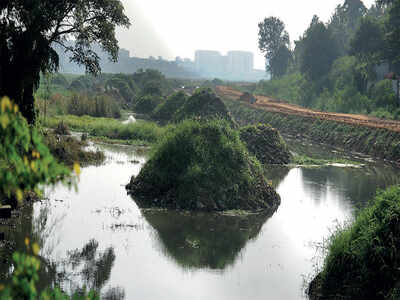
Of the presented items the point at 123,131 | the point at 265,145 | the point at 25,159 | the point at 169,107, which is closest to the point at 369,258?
the point at 25,159

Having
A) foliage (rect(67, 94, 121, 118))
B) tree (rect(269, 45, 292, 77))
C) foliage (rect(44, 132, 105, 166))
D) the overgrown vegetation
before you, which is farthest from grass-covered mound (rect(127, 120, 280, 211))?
tree (rect(269, 45, 292, 77))

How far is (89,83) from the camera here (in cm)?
11906

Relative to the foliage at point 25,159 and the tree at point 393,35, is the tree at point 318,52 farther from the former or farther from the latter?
the foliage at point 25,159

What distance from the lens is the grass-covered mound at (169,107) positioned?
61.1 metres

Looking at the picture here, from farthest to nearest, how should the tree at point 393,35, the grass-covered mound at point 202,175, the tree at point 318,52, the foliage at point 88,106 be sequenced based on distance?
the tree at point 318,52 < the tree at point 393,35 < the foliage at point 88,106 < the grass-covered mound at point 202,175

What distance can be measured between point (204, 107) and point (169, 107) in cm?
1629

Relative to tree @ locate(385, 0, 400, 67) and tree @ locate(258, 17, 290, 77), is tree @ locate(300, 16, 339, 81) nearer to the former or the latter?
tree @ locate(385, 0, 400, 67)

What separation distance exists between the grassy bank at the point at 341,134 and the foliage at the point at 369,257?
93.9 feet

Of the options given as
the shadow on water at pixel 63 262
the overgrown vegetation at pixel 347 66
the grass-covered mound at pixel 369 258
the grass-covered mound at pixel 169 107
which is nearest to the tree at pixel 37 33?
the shadow on water at pixel 63 262

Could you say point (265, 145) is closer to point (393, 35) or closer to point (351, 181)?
point (351, 181)

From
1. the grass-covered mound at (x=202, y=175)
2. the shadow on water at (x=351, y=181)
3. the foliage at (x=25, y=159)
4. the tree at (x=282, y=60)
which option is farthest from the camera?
the tree at (x=282, y=60)

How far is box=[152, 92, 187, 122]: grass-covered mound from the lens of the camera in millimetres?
61053

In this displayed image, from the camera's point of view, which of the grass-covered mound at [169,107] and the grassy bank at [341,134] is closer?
the grassy bank at [341,134]

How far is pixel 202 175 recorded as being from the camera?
69.4 feet
